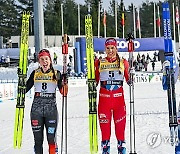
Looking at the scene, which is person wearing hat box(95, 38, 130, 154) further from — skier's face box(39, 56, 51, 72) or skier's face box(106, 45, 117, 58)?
skier's face box(39, 56, 51, 72)

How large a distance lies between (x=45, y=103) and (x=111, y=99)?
936 millimetres

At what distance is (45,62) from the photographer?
563 centimetres

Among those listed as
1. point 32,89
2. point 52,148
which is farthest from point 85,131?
point 32,89

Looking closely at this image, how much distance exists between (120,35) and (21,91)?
54.7 metres

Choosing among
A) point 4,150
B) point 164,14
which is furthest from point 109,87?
point 4,150

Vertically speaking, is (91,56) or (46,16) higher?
(46,16)

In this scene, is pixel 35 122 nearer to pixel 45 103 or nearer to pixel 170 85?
pixel 45 103

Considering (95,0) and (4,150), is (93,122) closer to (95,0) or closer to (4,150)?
(4,150)

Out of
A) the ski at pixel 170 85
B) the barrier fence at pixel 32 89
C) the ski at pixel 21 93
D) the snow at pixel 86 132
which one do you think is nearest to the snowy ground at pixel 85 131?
the snow at pixel 86 132

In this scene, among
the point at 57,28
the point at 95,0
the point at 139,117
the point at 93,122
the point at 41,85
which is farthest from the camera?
the point at 95,0

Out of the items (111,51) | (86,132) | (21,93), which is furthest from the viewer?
(86,132)

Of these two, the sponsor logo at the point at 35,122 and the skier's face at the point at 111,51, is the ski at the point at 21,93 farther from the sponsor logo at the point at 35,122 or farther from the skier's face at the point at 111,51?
the skier's face at the point at 111,51

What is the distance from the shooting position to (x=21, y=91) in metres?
6.18

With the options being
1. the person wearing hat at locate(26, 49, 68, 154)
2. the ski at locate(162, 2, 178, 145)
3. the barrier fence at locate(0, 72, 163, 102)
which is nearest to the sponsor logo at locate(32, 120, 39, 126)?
the person wearing hat at locate(26, 49, 68, 154)
